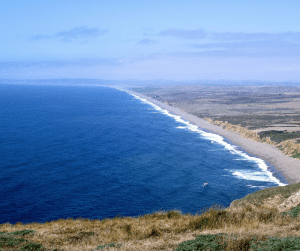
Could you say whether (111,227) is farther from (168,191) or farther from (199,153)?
(199,153)

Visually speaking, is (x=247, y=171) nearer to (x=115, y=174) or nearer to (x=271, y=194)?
(x=115, y=174)

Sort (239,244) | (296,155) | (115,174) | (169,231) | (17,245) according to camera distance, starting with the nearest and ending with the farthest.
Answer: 1. (239,244)
2. (17,245)
3. (169,231)
4. (115,174)
5. (296,155)

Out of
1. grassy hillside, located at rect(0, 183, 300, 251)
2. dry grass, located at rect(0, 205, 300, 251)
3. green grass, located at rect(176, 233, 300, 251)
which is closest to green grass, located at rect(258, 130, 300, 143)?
dry grass, located at rect(0, 205, 300, 251)

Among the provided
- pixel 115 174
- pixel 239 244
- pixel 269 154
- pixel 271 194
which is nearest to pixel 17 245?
pixel 239 244

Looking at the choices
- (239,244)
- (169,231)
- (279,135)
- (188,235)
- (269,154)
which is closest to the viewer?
(239,244)

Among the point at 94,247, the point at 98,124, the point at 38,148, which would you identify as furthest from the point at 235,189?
the point at 98,124

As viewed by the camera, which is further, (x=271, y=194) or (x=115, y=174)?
(x=115, y=174)

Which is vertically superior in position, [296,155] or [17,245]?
[17,245]
